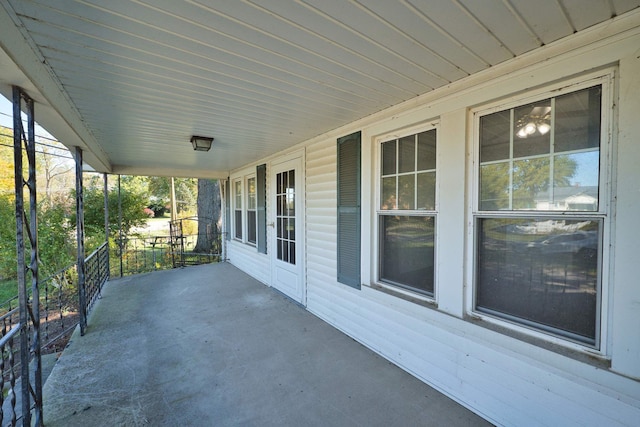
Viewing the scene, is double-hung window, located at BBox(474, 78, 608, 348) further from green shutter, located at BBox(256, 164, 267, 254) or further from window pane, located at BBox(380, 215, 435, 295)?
green shutter, located at BBox(256, 164, 267, 254)

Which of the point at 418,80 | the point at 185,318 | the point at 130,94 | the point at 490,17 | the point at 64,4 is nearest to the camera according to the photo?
the point at 64,4

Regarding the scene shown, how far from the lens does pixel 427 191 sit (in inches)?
95.3

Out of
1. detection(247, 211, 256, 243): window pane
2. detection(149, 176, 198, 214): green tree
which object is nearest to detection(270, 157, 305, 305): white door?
detection(247, 211, 256, 243): window pane

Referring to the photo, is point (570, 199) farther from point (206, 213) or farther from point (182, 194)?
point (182, 194)

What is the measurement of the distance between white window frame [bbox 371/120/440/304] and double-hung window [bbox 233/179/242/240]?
15.0 feet

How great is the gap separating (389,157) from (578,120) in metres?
1.44

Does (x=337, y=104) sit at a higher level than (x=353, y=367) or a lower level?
higher

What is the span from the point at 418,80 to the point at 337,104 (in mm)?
760

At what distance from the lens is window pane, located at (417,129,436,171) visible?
237 cm

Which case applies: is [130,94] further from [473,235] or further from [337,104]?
[473,235]

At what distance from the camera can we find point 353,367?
2.62 metres

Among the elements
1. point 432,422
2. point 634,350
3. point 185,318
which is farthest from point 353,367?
point 185,318

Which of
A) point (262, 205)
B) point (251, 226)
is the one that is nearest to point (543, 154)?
point (262, 205)

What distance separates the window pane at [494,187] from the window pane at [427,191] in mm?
391
